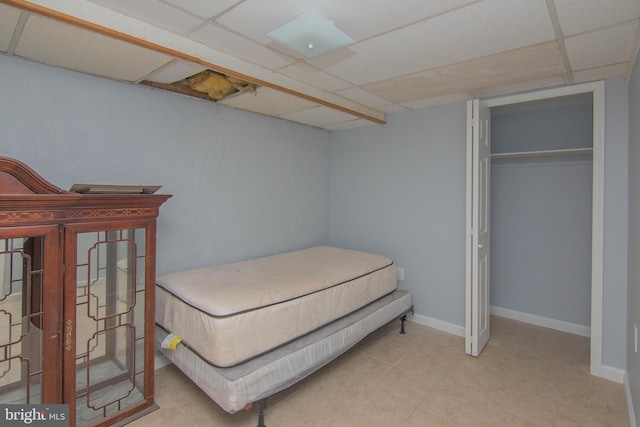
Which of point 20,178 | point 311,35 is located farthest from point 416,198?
point 20,178

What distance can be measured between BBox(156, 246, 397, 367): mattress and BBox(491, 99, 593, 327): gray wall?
168cm

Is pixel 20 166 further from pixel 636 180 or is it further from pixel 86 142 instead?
pixel 636 180

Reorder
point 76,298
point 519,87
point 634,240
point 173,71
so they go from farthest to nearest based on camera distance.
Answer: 1. point 519,87
2. point 173,71
3. point 634,240
4. point 76,298

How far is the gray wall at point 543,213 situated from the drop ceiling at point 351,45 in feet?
3.16

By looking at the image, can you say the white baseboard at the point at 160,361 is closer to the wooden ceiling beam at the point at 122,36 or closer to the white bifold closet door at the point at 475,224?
the wooden ceiling beam at the point at 122,36

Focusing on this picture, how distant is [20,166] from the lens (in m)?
1.55

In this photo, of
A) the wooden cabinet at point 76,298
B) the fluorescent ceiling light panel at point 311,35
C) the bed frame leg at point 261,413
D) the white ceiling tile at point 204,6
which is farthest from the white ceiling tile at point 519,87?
the bed frame leg at point 261,413

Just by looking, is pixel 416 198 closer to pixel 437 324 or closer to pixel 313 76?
pixel 437 324

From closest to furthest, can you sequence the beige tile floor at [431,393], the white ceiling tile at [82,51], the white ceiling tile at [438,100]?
1. the white ceiling tile at [82,51]
2. the beige tile floor at [431,393]
3. the white ceiling tile at [438,100]

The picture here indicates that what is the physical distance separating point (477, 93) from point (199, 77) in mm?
Result: 2357

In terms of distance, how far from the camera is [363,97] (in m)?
3.05

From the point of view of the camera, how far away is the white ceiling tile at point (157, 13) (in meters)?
1.59

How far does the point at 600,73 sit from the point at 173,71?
9.94 feet

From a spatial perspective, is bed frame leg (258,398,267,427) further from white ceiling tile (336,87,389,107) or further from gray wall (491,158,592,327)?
gray wall (491,158,592,327)
